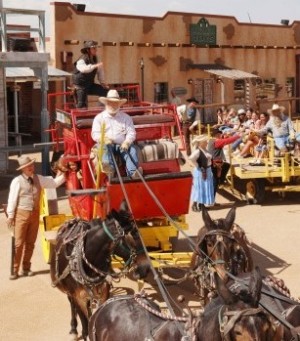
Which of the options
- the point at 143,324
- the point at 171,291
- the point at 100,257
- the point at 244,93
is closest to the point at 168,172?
the point at 171,291

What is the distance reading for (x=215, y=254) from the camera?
6727 millimetres

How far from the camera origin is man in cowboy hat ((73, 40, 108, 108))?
35.3 feet

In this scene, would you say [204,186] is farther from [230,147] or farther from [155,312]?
[155,312]

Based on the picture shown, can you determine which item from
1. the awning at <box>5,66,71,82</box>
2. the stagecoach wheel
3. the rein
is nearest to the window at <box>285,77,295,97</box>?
the awning at <box>5,66,71,82</box>

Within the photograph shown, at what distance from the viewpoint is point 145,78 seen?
82.9 ft

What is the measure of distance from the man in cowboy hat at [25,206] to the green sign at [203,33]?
1851 centimetres

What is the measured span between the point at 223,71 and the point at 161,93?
9.14ft

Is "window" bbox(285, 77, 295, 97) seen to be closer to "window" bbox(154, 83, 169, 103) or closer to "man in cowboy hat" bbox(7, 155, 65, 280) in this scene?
"window" bbox(154, 83, 169, 103)

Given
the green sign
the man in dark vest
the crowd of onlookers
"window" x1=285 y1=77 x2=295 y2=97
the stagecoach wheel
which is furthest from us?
"window" x1=285 y1=77 x2=295 y2=97

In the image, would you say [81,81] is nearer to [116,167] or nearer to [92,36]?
[116,167]

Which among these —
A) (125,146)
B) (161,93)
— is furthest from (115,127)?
(161,93)

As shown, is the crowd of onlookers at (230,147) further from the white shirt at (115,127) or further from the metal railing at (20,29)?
the metal railing at (20,29)

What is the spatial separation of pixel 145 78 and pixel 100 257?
1894 centimetres

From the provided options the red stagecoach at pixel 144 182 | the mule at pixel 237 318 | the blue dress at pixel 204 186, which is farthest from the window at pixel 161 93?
the mule at pixel 237 318
